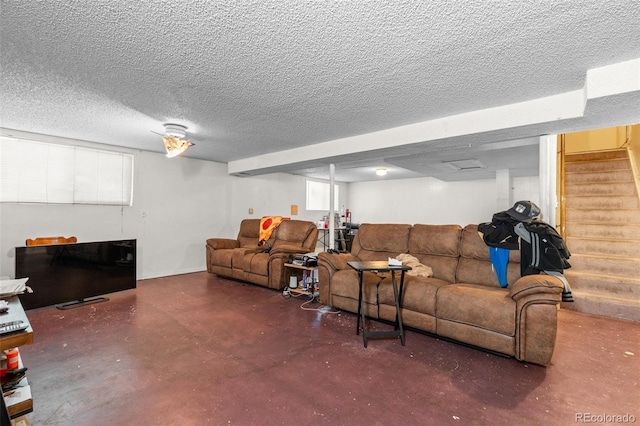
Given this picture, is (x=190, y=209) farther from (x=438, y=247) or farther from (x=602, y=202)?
(x=602, y=202)

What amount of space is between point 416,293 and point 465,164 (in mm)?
3851

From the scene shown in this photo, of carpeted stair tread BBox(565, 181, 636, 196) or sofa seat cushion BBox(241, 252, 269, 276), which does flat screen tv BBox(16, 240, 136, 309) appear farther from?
carpeted stair tread BBox(565, 181, 636, 196)

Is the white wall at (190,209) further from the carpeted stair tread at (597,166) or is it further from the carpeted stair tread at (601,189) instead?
the carpeted stair tread at (601,189)

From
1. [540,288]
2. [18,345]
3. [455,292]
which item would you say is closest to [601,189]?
[540,288]

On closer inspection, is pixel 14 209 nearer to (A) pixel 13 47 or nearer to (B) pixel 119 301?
(B) pixel 119 301

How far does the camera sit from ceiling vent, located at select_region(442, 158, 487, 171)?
5.39m

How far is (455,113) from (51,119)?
4720mm

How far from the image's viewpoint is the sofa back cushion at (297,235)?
490cm

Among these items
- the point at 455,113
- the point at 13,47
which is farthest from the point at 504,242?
the point at 13,47

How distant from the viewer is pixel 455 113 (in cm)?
316

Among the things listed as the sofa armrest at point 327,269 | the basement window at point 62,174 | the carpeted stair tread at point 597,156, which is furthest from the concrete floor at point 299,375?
the carpeted stair tread at point 597,156

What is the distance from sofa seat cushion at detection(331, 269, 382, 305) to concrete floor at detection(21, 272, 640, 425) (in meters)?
0.29

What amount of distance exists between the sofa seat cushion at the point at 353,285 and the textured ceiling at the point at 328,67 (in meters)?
1.73

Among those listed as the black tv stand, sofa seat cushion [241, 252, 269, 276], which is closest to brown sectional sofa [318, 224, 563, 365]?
sofa seat cushion [241, 252, 269, 276]
